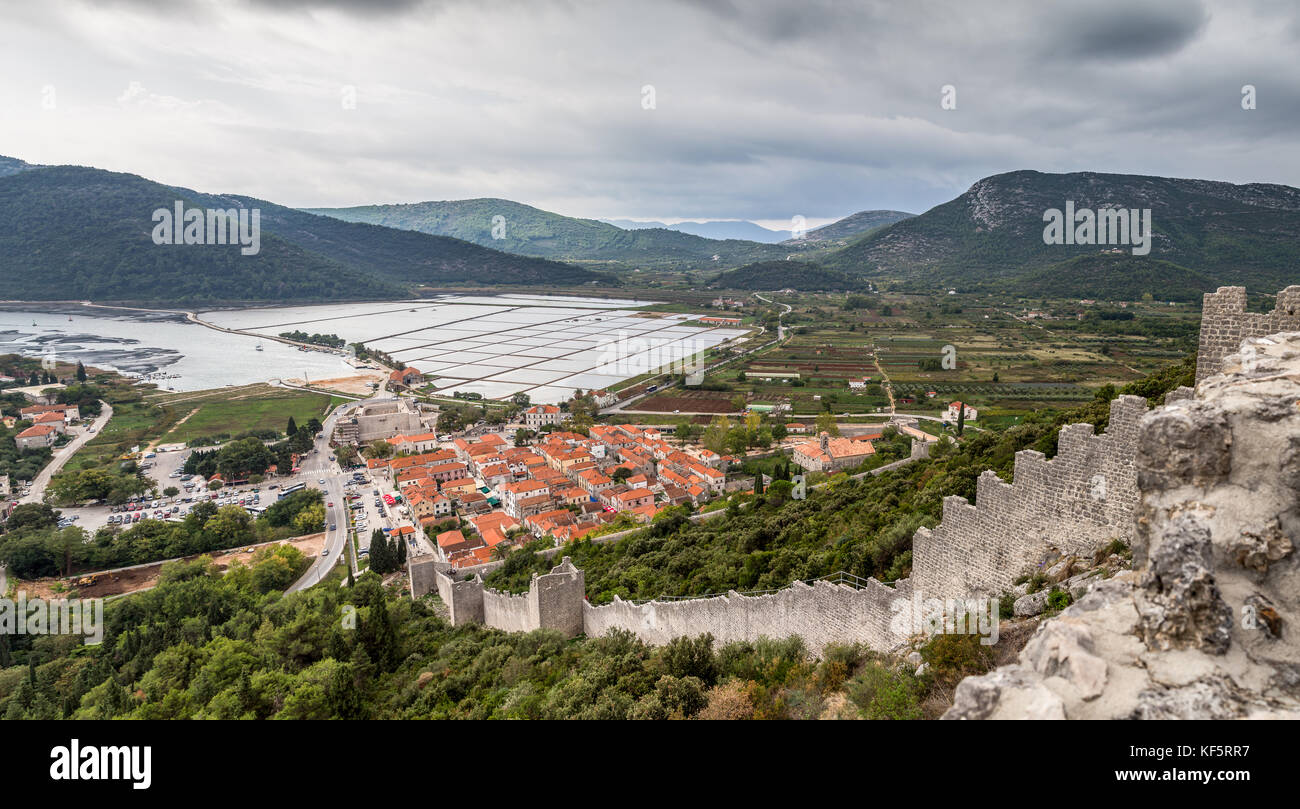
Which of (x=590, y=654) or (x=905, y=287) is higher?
(x=905, y=287)

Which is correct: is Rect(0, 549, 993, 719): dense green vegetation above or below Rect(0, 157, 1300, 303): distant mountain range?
below

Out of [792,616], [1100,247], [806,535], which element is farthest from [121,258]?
[1100,247]

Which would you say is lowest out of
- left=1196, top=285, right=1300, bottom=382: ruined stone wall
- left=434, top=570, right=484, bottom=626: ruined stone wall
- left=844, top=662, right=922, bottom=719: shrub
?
left=434, top=570, right=484, bottom=626: ruined stone wall

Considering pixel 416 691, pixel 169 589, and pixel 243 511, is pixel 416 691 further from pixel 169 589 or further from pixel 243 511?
pixel 243 511

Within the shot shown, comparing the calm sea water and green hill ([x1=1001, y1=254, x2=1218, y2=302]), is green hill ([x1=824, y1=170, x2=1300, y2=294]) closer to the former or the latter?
green hill ([x1=1001, y1=254, x2=1218, y2=302])

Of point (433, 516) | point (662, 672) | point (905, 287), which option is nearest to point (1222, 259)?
point (905, 287)

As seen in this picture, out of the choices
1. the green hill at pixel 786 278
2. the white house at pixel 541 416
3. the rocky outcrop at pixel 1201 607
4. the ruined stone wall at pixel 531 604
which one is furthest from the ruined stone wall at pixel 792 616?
the green hill at pixel 786 278

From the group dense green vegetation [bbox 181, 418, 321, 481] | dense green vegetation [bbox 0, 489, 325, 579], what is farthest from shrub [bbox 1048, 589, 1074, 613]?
dense green vegetation [bbox 181, 418, 321, 481]
